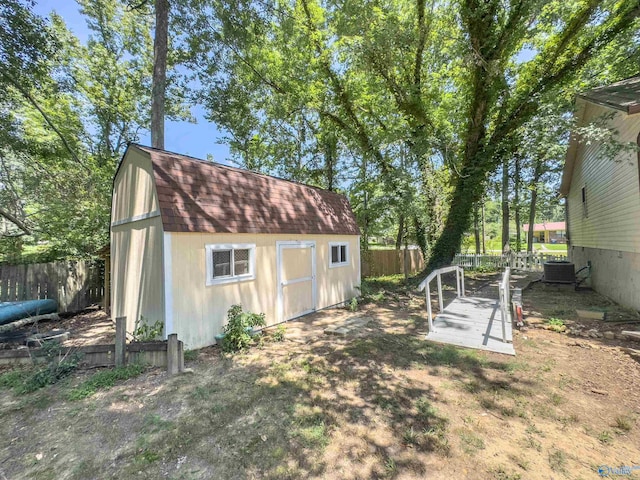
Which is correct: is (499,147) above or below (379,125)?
below

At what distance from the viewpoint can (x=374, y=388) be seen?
371cm

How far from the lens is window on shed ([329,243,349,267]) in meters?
8.84

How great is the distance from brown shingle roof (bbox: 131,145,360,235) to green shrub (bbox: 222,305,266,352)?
1.71 m

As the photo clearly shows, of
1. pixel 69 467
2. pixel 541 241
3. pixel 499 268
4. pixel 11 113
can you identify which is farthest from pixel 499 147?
pixel 541 241

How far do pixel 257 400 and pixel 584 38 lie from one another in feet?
50.7

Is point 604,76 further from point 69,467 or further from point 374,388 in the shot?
point 69,467

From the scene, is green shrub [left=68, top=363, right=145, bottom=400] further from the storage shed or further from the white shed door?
the white shed door

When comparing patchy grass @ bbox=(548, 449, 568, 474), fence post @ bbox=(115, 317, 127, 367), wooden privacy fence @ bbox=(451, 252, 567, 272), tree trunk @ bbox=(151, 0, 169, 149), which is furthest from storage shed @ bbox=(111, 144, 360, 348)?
wooden privacy fence @ bbox=(451, 252, 567, 272)

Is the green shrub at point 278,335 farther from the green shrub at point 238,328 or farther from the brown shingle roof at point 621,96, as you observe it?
the brown shingle roof at point 621,96

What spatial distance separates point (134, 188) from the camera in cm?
622

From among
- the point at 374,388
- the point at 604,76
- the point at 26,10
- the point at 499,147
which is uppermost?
the point at 26,10

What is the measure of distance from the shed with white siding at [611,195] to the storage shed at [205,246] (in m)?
7.40

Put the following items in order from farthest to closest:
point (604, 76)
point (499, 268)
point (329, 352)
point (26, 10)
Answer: point (499, 268), point (604, 76), point (26, 10), point (329, 352)

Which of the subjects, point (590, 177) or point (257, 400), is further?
point (590, 177)
